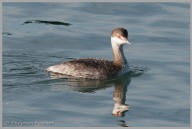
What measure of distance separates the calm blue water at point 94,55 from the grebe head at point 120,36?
111cm

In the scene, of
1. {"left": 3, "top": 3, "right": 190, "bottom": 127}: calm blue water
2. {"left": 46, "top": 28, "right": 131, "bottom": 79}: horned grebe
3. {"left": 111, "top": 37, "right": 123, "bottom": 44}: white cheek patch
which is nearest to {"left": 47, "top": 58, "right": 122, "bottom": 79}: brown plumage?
{"left": 46, "top": 28, "right": 131, "bottom": 79}: horned grebe

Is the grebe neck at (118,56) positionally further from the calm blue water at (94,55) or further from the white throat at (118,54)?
the calm blue water at (94,55)

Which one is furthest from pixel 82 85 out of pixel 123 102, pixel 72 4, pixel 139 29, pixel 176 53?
pixel 72 4

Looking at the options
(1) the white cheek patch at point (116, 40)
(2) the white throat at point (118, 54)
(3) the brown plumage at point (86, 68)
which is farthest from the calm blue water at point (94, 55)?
(1) the white cheek patch at point (116, 40)

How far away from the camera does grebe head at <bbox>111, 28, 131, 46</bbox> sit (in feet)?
58.8

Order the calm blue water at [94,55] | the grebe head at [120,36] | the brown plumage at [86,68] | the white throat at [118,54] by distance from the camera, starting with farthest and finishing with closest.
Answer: the white throat at [118,54], the grebe head at [120,36], the brown plumage at [86,68], the calm blue water at [94,55]

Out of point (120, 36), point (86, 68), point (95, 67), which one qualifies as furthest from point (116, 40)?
point (86, 68)

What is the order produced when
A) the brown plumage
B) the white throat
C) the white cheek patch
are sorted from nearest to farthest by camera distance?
the brown plumage, the white cheek patch, the white throat

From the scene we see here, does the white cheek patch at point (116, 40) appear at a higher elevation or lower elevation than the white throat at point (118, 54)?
higher

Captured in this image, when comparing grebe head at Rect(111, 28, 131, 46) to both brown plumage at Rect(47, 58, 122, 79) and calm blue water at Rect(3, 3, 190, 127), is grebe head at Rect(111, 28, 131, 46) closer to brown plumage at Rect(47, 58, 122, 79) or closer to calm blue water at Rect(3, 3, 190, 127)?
brown plumage at Rect(47, 58, 122, 79)

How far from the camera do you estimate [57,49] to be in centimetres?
2061

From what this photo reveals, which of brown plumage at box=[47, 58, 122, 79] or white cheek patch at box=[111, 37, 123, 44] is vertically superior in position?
white cheek patch at box=[111, 37, 123, 44]

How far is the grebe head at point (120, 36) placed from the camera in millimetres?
17922

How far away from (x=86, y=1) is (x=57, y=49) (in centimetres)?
631
